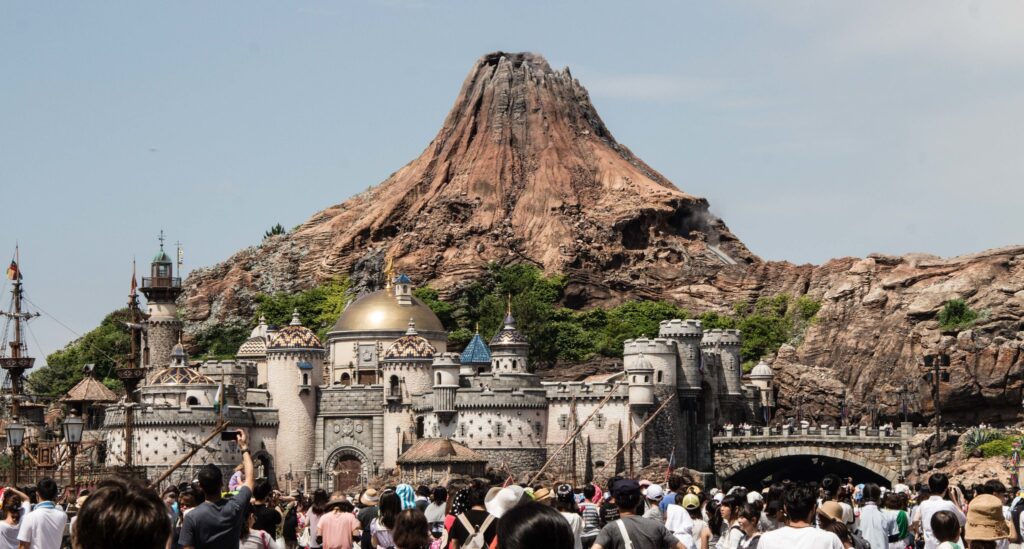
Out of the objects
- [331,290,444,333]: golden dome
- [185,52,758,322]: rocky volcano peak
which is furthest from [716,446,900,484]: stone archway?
[185,52,758,322]: rocky volcano peak

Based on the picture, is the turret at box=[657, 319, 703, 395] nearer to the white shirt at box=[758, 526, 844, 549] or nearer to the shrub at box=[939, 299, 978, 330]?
the shrub at box=[939, 299, 978, 330]

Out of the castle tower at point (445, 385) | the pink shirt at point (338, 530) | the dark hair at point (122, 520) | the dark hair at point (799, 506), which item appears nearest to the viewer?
the dark hair at point (122, 520)

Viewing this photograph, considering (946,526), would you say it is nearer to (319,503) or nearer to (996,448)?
(319,503)

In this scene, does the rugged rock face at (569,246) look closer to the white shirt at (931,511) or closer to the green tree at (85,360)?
the green tree at (85,360)

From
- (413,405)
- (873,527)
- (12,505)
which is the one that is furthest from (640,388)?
(12,505)

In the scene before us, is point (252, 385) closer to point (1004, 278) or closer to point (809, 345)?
point (809, 345)

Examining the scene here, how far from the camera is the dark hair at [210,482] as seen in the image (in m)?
17.9

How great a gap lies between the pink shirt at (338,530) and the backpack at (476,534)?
13.5 feet

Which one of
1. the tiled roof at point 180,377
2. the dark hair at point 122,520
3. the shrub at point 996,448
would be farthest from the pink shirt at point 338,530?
the tiled roof at point 180,377

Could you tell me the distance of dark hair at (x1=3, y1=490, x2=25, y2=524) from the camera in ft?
69.6

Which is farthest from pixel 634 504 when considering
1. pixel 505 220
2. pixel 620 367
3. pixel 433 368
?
pixel 505 220

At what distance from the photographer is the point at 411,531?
17.9 meters

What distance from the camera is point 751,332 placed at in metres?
125

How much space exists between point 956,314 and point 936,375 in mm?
17569
